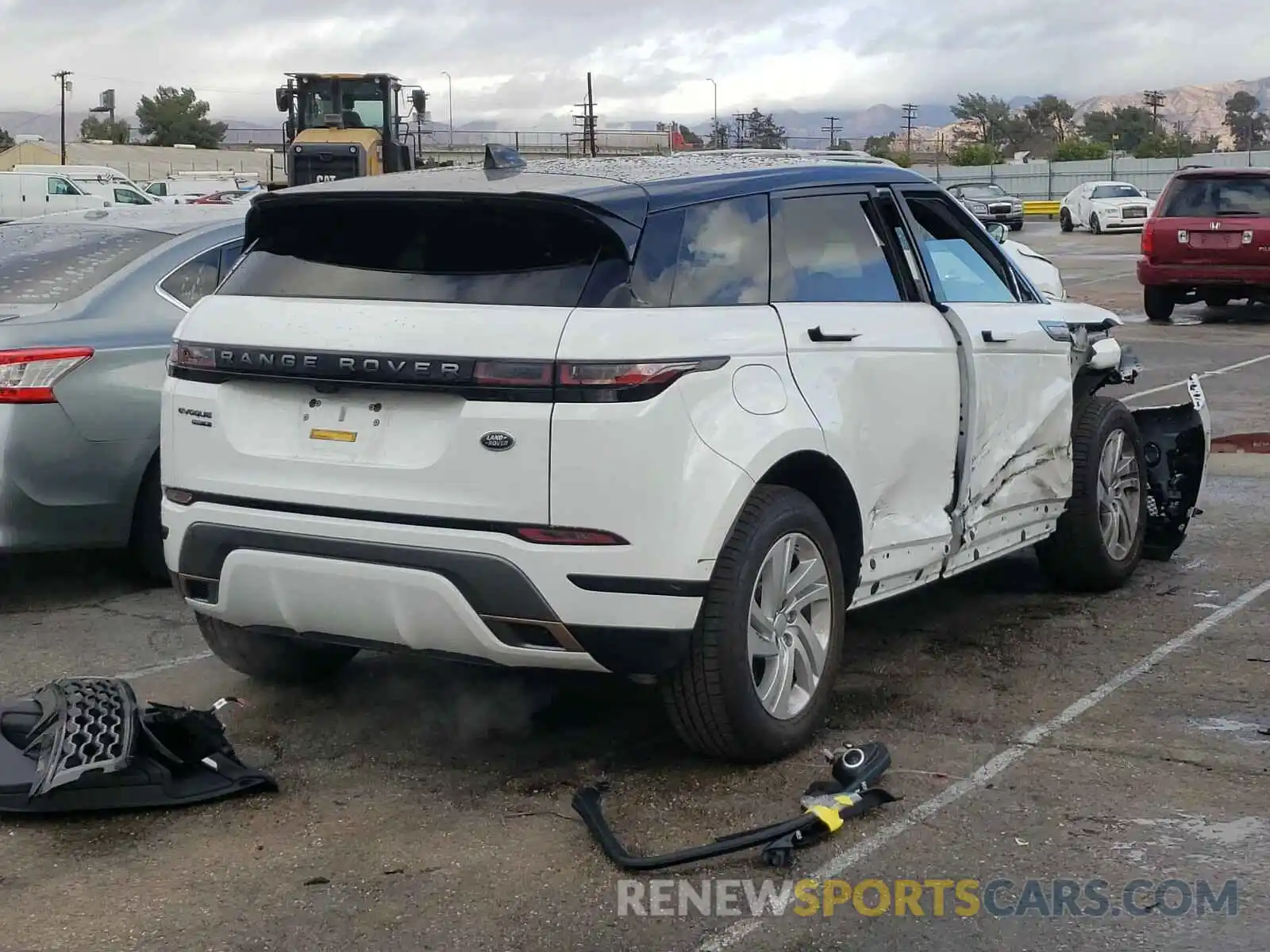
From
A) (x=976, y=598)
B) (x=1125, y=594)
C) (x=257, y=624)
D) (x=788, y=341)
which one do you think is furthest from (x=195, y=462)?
(x=1125, y=594)

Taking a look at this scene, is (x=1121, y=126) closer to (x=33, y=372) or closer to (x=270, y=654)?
(x=33, y=372)

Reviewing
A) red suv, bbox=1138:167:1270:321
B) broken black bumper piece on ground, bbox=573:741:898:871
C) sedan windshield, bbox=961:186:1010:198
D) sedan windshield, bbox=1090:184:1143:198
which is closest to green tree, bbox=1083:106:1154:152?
sedan windshield, bbox=961:186:1010:198

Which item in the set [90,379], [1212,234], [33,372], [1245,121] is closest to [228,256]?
[90,379]

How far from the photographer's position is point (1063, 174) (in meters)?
68.9

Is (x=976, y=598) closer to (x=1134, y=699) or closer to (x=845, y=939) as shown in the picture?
(x=1134, y=699)

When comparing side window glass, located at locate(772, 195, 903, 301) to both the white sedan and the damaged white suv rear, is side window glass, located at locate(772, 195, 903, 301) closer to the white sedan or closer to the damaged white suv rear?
the damaged white suv rear

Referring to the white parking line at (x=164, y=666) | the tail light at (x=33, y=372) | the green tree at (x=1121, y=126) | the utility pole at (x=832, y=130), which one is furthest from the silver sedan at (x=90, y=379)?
the green tree at (x=1121, y=126)

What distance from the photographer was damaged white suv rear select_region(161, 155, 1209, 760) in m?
4.11

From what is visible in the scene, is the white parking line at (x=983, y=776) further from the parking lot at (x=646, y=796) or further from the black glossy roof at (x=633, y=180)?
the black glossy roof at (x=633, y=180)

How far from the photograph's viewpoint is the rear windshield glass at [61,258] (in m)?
6.71

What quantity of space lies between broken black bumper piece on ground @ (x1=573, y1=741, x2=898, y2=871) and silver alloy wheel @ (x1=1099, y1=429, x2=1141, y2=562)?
7.99 feet

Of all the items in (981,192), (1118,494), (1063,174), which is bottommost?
(1118,494)

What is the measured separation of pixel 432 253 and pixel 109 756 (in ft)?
5.28

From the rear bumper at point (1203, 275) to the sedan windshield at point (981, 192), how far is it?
78.4 ft
